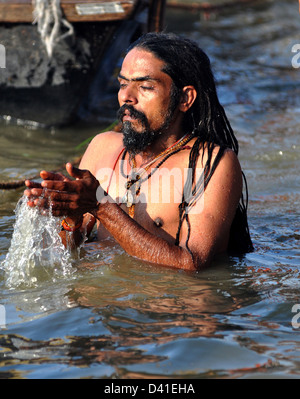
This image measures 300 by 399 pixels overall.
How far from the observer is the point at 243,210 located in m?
4.61

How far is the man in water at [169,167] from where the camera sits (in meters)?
4.06

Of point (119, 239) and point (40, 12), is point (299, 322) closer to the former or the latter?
point (119, 239)

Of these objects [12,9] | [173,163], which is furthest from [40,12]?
[173,163]

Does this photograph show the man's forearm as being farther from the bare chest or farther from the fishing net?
the fishing net

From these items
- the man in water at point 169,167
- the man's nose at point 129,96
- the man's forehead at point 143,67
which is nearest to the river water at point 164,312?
the man in water at point 169,167

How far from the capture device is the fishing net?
298 inches

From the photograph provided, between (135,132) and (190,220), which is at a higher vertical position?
(135,132)

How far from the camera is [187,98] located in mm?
4398

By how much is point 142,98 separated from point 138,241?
0.88 m

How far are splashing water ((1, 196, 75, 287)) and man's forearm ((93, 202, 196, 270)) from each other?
354mm

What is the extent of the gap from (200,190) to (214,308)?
0.78 metres

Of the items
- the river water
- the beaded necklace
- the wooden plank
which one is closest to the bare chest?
the beaded necklace

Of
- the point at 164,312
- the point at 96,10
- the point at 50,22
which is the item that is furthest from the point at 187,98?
the point at 50,22

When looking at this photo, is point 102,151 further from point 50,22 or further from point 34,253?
point 50,22
